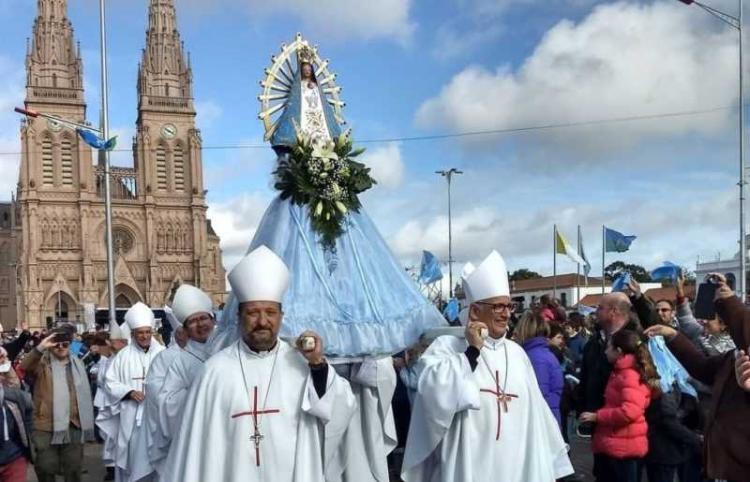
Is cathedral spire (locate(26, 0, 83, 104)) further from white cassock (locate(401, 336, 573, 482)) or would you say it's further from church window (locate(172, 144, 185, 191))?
white cassock (locate(401, 336, 573, 482))

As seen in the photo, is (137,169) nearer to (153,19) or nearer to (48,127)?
(48,127)

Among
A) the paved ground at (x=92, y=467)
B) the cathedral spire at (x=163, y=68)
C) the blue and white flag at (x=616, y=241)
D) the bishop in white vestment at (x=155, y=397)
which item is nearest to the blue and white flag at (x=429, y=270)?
the blue and white flag at (x=616, y=241)

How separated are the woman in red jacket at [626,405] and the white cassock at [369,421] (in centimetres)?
152

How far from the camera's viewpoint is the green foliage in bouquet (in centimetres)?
588

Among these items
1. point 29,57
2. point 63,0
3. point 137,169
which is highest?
point 63,0

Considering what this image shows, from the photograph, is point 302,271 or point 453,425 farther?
point 302,271

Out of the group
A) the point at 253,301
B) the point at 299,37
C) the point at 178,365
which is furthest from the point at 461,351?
the point at 299,37

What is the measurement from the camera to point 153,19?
73.3m

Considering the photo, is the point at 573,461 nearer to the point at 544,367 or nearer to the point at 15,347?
the point at 544,367

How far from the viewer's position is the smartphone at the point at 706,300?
15.4 feet

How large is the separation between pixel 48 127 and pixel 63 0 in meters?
10.8

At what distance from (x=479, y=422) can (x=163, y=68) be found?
73.1 metres

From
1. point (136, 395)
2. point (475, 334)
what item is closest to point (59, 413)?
point (136, 395)

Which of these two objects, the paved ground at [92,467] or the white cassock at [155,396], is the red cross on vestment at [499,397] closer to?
the white cassock at [155,396]
